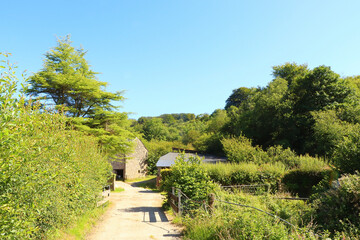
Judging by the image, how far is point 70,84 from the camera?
16188 millimetres

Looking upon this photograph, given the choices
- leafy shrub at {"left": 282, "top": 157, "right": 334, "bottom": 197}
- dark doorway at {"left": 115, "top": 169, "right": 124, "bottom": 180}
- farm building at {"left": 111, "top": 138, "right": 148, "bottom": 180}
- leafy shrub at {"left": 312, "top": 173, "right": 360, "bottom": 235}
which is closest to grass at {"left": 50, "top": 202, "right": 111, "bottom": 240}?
leafy shrub at {"left": 312, "top": 173, "right": 360, "bottom": 235}

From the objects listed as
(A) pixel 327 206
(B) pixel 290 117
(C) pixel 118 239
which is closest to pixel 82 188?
(C) pixel 118 239

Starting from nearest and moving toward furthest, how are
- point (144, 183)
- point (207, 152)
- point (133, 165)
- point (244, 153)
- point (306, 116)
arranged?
point (244, 153), point (306, 116), point (144, 183), point (133, 165), point (207, 152)

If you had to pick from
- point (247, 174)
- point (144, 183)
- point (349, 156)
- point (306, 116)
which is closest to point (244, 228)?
point (349, 156)

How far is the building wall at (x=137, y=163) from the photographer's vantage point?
3366 centimetres

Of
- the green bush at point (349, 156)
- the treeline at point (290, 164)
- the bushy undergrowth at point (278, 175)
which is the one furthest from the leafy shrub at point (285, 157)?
the green bush at point (349, 156)

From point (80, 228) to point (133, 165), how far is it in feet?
92.1

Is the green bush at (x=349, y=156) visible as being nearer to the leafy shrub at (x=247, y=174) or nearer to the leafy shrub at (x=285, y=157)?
the leafy shrub at (x=247, y=174)

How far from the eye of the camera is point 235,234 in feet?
17.9

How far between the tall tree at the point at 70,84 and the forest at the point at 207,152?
0.25ft

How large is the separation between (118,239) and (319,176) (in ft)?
46.8

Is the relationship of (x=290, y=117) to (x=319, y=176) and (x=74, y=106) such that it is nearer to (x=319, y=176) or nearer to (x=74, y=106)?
(x=319, y=176)

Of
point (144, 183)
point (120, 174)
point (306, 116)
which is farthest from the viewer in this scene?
point (120, 174)

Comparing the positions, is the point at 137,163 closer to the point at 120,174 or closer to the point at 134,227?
the point at 120,174
